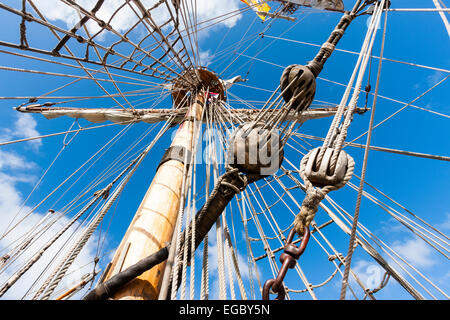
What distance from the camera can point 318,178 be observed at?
112cm

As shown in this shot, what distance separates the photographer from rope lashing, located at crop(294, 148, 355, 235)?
41.7 inches

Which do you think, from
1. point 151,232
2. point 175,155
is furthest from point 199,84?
point 151,232

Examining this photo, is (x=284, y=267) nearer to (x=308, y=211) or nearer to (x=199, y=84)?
(x=308, y=211)

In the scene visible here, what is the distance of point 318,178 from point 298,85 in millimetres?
903

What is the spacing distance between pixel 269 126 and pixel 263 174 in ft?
1.26

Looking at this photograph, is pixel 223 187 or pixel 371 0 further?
pixel 371 0

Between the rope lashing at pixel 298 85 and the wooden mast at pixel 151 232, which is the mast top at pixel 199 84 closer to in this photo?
the wooden mast at pixel 151 232

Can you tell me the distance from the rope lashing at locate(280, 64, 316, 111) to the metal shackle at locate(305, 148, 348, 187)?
750mm

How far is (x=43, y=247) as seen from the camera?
9.07 ft

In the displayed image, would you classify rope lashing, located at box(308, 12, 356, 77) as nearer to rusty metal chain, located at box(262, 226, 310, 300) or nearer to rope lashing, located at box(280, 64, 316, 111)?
rope lashing, located at box(280, 64, 316, 111)

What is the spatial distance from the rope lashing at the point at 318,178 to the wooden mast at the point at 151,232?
4.09 ft
